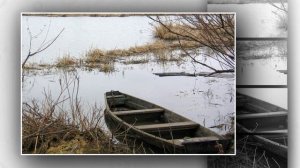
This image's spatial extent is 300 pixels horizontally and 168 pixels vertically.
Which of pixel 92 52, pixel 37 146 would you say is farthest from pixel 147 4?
pixel 37 146

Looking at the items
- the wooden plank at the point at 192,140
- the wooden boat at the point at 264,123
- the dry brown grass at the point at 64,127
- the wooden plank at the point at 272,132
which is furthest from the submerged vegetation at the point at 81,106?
the wooden plank at the point at 272,132

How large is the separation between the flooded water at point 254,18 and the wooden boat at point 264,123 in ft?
1.40

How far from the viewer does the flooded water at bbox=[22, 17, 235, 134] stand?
321 cm

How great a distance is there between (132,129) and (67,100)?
1.51 ft

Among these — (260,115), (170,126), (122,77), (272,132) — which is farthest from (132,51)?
(272,132)

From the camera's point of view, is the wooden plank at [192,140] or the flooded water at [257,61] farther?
the flooded water at [257,61]

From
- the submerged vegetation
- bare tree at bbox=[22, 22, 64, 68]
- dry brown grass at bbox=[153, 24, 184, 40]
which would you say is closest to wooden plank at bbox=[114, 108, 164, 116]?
the submerged vegetation

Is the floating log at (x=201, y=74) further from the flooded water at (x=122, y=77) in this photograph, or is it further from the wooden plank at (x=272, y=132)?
the wooden plank at (x=272, y=132)

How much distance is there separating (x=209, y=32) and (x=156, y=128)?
0.70 meters

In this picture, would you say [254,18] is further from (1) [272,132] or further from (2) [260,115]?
(1) [272,132]

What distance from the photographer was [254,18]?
10.8 feet

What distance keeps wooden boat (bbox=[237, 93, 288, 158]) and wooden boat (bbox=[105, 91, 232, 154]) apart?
8.1 inches

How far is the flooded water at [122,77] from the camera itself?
3211 millimetres
